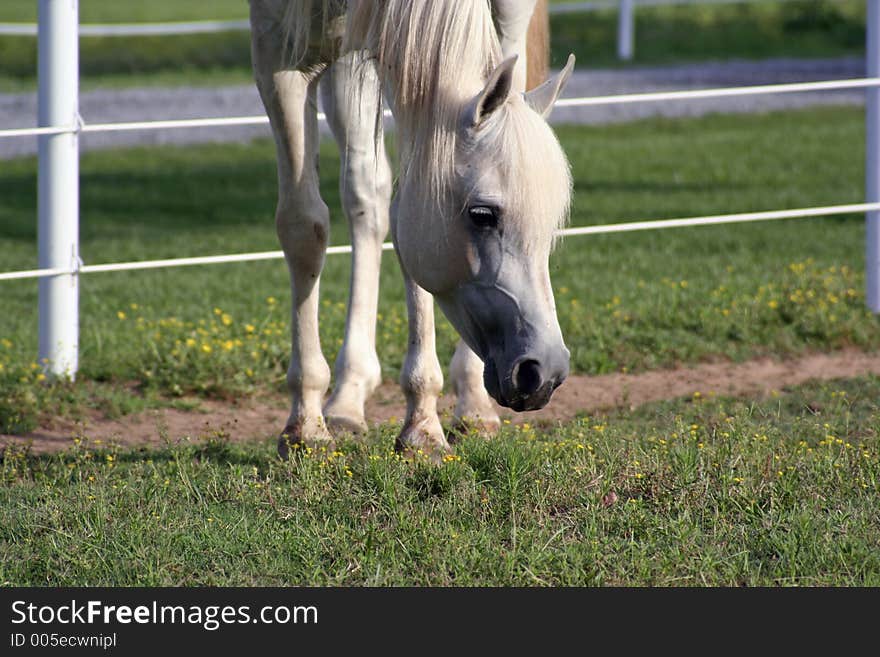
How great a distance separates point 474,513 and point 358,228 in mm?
1679

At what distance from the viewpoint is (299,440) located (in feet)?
15.0

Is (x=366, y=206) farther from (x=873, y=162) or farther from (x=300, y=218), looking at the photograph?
(x=873, y=162)

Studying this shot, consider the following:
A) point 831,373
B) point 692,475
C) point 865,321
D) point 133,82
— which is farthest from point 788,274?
point 133,82

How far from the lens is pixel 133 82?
1750 centimetres

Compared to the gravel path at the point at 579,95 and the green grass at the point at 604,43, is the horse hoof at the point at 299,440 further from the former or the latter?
the green grass at the point at 604,43

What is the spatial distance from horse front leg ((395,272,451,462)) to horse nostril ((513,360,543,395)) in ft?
2.99

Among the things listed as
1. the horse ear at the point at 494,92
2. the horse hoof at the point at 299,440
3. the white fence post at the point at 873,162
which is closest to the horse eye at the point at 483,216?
the horse ear at the point at 494,92

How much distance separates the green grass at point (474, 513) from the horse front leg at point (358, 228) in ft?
1.05

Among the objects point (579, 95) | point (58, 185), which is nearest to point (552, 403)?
point (58, 185)

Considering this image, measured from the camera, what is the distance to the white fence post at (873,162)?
266 inches

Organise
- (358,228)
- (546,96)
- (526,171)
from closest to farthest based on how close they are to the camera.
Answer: (526,171) < (546,96) < (358,228)

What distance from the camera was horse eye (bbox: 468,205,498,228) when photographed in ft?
11.3

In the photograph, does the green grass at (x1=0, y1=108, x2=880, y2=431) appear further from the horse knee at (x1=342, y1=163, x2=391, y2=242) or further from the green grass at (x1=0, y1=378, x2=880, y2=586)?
the green grass at (x1=0, y1=378, x2=880, y2=586)


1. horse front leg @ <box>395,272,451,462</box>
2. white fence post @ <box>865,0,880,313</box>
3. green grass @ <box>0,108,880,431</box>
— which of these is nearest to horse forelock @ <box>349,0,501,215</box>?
horse front leg @ <box>395,272,451,462</box>
